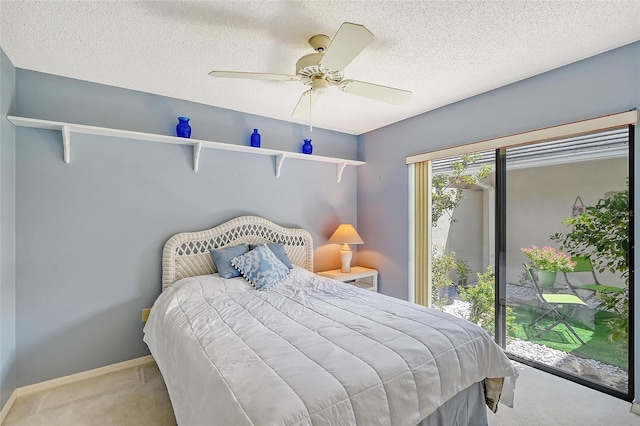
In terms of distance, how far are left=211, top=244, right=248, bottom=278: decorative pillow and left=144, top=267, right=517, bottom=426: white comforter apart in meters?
0.46

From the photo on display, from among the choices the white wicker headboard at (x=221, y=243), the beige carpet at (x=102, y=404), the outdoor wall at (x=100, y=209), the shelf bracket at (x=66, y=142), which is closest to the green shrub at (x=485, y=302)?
the white wicker headboard at (x=221, y=243)

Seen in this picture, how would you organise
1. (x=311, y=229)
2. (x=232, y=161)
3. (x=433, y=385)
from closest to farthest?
(x=433, y=385), (x=232, y=161), (x=311, y=229)

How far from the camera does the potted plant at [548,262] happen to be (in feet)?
8.34

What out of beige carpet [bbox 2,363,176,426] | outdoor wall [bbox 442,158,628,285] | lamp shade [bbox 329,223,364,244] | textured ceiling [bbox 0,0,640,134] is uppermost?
textured ceiling [bbox 0,0,640,134]

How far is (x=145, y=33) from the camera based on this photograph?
6.34ft

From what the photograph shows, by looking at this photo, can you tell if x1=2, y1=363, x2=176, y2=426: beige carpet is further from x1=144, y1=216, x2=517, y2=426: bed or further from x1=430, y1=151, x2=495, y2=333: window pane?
x1=430, y1=151, x2=495, y2=333: window pane

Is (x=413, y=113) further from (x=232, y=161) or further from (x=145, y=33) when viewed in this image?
(x=145, y=33)

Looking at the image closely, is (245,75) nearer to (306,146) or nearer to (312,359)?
(312,359)

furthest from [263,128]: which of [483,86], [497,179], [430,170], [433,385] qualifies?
[433,385]

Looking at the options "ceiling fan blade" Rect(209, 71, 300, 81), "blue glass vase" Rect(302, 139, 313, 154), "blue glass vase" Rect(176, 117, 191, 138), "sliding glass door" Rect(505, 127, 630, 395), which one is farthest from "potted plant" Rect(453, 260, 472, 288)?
"blue glass vase" Rect(176, 117, 191, 138)

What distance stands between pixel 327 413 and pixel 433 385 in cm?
65

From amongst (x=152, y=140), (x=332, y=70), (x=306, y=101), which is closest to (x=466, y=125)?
(x=306, y=101)

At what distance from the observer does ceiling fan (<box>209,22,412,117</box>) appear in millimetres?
1483

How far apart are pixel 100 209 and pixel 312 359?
238cm
